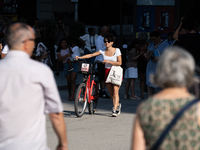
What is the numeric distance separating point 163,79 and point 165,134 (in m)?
0.33

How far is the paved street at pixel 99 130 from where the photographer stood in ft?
21.1

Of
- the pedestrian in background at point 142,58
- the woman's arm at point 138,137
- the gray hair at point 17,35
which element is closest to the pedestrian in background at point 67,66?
the pedestrian in background at point 142,58

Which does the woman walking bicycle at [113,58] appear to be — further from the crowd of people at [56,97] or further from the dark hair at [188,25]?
the crowd of people at [56,97]

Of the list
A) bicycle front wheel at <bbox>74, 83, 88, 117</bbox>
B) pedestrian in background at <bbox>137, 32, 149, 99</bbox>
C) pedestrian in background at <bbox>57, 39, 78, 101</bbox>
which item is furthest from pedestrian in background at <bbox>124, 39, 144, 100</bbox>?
bicycle front wheel at <bbox>74, 83, 88, 117</bbox>

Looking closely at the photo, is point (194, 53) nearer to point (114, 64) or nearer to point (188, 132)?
point (114, 64)

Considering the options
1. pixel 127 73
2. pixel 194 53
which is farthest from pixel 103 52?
pixel 127 73

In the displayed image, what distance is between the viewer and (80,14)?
107 ft

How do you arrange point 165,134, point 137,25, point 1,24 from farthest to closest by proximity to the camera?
1. point 137,25
2. point 1,24
3. point 165,134

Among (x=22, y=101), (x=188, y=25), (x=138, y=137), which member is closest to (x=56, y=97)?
(x=22, y=101)

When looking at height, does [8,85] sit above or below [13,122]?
above

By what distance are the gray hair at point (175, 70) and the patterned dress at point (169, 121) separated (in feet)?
0.37

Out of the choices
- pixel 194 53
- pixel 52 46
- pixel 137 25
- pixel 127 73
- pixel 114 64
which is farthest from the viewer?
pixel 52 46

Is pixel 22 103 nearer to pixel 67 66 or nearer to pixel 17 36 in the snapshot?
pixel 17 36

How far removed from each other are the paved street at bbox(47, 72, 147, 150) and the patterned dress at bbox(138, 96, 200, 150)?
3637mm
